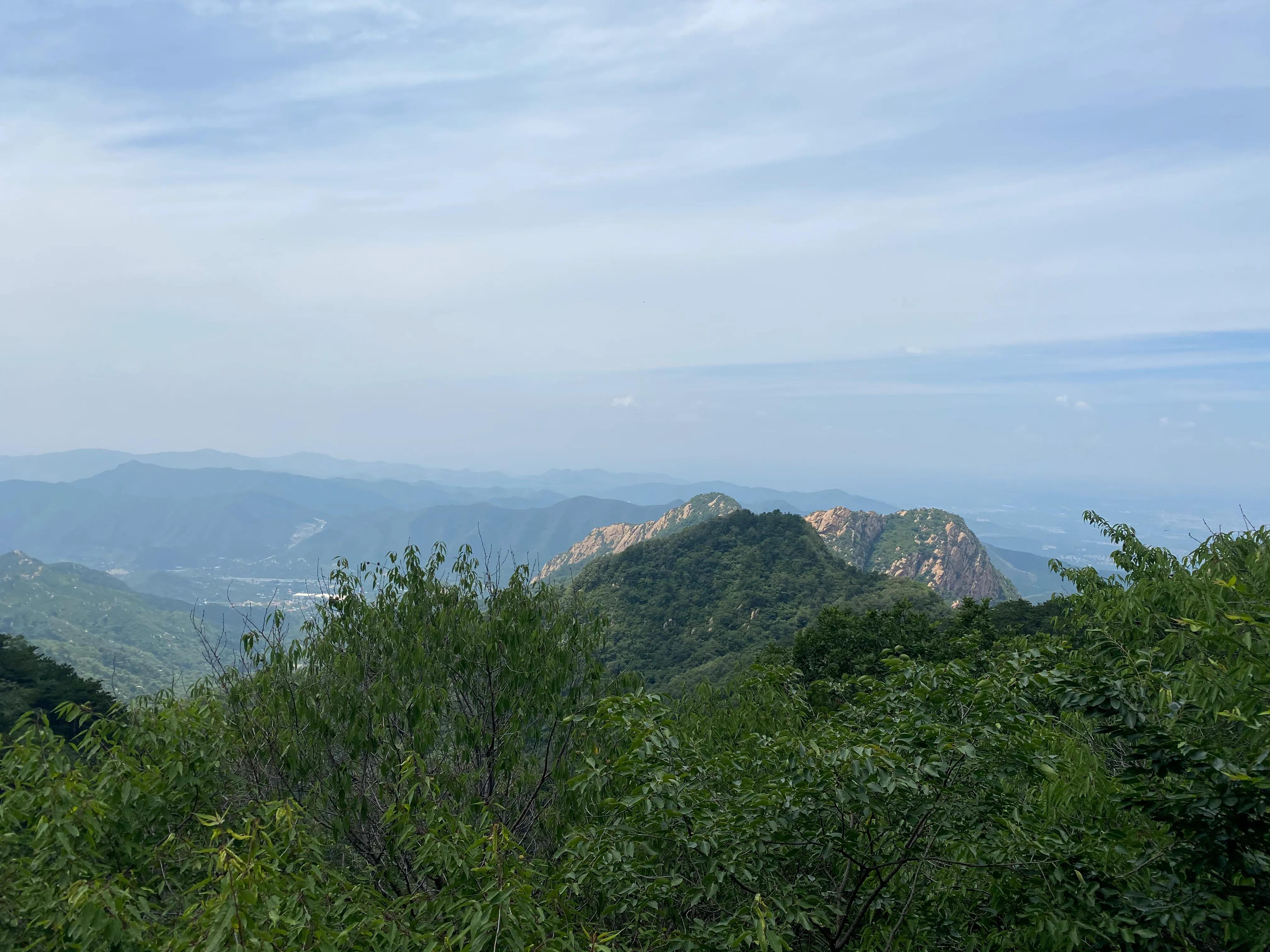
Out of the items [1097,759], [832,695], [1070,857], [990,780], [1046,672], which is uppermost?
[1046,672]

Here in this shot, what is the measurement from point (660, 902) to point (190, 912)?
10.5 feet

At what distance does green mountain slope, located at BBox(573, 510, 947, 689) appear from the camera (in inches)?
2502

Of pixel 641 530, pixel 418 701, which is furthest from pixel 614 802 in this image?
pixel 641 530

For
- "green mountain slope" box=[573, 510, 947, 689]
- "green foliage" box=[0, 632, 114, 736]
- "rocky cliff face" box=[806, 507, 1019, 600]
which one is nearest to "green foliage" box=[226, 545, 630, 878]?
"green foliage" box=[0, 632, 114, 736]

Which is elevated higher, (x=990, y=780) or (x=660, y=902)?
(x=990, y=780)

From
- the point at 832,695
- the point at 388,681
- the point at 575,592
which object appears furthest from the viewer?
the point at 832,695

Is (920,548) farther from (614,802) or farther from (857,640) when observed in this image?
(614,802)

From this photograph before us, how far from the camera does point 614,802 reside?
530 cm

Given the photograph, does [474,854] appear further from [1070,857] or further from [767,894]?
[1070,857]

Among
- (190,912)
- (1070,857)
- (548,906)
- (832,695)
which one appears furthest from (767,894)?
(832,695)

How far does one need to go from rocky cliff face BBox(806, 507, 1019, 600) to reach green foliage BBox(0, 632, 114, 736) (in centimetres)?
9153

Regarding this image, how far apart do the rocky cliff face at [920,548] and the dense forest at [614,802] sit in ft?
337

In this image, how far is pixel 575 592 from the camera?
10.7 m

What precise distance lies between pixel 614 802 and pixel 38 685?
4812 cm
